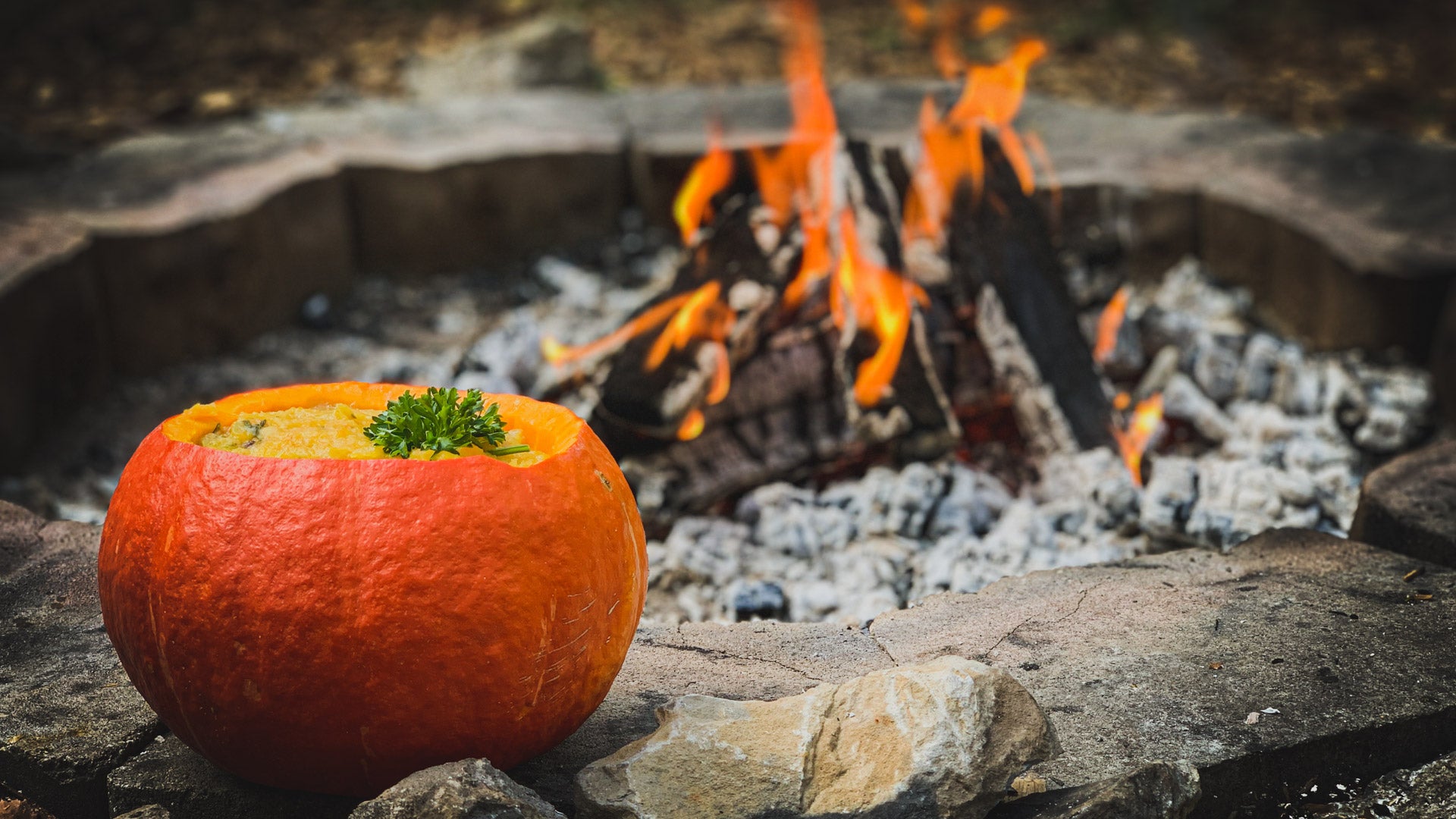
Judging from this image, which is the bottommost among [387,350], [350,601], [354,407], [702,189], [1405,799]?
[387,350]

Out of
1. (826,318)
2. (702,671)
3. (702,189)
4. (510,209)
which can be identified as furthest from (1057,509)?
(510,209)

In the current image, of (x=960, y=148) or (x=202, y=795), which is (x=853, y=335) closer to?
(x=960, y=148)

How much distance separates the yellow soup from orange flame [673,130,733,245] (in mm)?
2096

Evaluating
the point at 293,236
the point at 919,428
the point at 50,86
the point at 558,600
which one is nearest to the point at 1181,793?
the point at 558,600

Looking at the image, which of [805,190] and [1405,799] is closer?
[1405,799]

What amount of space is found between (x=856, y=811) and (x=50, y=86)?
6.75 m

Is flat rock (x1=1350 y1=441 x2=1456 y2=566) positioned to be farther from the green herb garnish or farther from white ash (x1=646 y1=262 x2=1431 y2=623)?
the green herb garnish

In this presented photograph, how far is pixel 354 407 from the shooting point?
1.80m

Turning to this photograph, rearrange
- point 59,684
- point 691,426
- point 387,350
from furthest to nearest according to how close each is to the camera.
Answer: point 387,350, point 691,426, point 59,684

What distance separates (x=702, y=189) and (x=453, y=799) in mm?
A: 2865

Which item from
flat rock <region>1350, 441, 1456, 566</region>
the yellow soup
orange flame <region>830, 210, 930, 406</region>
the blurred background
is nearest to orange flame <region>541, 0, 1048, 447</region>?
orange flame <region>830, 210, 930, 406</region>

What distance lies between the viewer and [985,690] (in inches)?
62.1

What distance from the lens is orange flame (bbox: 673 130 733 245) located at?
12.8 ft

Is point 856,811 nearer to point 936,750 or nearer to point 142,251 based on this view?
point 936,750
